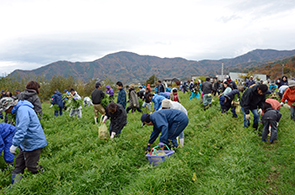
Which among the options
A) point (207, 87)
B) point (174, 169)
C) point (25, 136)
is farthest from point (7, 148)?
point (207, 87)

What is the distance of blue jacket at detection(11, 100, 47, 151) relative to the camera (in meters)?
3.24

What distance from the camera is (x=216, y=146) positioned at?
5137 mm

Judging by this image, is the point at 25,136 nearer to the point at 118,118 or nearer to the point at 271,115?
the point at 118,118

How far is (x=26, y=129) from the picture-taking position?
3.30 metres

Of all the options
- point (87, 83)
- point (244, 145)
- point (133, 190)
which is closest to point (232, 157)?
point (244, 145)

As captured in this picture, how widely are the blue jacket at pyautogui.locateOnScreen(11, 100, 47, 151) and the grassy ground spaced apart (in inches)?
19.2

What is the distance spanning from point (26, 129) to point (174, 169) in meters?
2.87

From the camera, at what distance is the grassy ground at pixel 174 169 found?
3365 mm

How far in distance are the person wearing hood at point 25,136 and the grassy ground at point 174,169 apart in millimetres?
180

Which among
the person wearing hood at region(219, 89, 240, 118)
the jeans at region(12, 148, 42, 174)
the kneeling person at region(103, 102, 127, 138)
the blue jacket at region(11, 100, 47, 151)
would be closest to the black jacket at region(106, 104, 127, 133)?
the kneeling person at region(103, 102, 127, 138)

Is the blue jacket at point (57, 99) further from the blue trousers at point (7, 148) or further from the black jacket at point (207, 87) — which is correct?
the black jacket at point (207, 87)

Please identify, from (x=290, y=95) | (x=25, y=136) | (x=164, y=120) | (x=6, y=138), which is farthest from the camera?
(x=290, y=95)

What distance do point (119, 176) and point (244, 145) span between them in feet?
11.0

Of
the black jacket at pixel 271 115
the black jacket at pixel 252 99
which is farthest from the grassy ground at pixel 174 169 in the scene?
the black jacket at pixel 252 99
